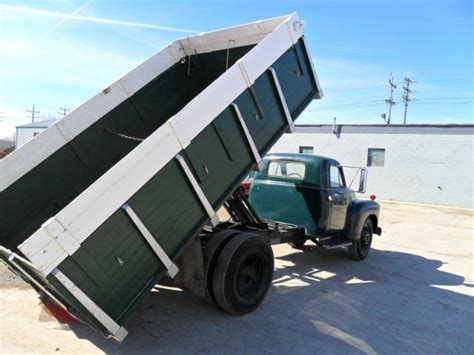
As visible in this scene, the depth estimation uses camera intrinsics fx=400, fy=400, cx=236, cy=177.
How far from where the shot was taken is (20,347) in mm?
3811

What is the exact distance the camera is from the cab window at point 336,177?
7.05m

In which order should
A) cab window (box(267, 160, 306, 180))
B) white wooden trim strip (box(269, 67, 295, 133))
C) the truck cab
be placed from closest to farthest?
white wooden trim strip (box(269, 67, 295, 133))
the truck cab
cab window (box(267, 160, 306, 180))

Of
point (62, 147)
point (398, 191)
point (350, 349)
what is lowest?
point (398, 191)

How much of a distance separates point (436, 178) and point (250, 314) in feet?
64.0

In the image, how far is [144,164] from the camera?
3477mm

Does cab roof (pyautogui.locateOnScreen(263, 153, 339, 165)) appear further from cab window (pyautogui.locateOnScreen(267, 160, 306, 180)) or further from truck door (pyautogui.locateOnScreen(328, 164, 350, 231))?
truck door (pyautogui.locateOnScreen(328, 164, 350, 231))

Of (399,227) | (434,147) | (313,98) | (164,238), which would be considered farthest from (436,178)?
(164,238)

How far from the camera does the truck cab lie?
673 cm

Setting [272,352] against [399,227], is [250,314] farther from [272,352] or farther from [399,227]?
[399,227]

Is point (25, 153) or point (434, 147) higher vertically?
point (25, 153)

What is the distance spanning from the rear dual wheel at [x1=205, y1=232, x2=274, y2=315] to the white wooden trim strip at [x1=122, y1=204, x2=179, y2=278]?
823 millimetres

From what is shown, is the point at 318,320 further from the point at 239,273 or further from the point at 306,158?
the point at 306,158

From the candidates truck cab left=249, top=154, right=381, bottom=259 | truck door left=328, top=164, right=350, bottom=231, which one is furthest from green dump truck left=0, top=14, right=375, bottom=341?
truck door left=328, top=164, right=350, bottom=231

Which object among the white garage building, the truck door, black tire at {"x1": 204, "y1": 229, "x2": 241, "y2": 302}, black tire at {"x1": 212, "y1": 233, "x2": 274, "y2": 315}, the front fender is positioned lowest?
the white garage building
